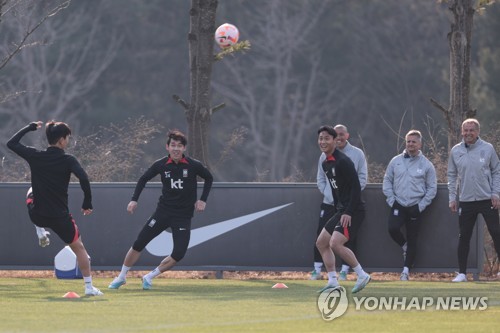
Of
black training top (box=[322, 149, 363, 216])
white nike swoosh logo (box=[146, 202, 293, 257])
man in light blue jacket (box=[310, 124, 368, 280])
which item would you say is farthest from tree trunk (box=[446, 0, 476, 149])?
black training top (box=[322, 149, 363, 216])

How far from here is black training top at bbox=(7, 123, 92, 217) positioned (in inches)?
564

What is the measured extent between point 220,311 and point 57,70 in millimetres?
47628

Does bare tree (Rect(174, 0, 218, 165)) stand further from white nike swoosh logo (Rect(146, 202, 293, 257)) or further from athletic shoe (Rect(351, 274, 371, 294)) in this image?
athletic shoe (Rect(351, 274, 371, 294))

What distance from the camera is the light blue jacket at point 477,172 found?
1784cm

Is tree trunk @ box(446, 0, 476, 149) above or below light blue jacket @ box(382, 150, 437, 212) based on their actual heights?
above

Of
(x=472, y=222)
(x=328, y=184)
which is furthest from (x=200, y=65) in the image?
(x=472, y=222)

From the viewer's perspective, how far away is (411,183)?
61.0ft

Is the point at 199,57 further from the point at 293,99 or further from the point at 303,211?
the point at 293,99

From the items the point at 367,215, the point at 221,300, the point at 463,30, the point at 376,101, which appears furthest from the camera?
the point at 376,101

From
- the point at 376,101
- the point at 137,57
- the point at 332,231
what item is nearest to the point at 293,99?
the point at 376,101

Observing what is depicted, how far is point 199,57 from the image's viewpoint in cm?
2223

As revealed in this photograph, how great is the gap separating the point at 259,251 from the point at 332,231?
4.42 m

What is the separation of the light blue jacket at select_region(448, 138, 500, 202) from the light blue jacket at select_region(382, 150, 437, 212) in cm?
67

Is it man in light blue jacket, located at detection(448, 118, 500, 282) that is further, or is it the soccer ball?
the soccer ball
